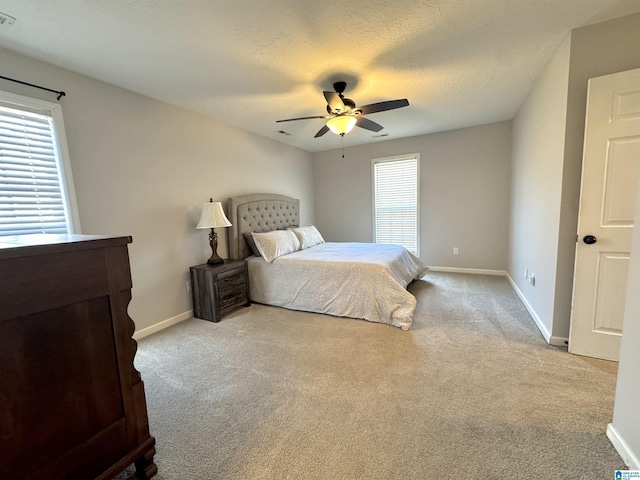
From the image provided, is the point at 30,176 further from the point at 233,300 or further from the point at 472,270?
the point at 472,270

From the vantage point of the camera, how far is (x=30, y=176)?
6.76 ft

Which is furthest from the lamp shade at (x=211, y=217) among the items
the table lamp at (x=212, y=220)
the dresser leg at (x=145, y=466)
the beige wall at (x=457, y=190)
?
the beige wall at (x=457, y=190)

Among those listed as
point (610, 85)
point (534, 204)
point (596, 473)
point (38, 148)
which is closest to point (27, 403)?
point (38, 148)

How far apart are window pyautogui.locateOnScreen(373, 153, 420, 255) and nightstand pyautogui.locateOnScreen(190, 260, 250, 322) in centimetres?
306

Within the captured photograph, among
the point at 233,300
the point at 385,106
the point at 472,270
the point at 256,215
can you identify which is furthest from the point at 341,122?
the point at 472,270

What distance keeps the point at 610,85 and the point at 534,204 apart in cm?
127

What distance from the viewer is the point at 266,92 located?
9.23 ft

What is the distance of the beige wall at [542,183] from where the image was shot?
2.26 metres

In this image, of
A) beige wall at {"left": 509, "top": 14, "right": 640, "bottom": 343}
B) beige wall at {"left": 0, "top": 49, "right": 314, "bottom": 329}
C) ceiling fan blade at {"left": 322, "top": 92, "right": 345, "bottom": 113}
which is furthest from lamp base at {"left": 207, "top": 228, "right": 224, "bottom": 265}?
beige wall at {"left": 509, "top": 14, "right": 640, "bottom": 343}

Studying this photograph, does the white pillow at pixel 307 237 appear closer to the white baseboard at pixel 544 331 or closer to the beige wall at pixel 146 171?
the beige wall at pixel 146 171

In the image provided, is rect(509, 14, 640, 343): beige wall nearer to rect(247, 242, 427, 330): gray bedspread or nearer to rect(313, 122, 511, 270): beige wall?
rect(247, 242, 427, 330): gray bedspread

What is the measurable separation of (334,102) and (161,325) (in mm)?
2857

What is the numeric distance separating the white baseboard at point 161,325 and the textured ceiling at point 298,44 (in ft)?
7.40

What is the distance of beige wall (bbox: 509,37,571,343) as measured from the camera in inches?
89.0
